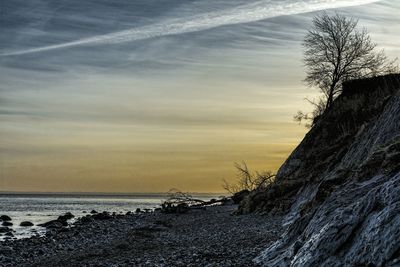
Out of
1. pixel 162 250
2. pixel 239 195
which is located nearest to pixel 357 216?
pixel 162 250

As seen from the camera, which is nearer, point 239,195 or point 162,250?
point 162,250

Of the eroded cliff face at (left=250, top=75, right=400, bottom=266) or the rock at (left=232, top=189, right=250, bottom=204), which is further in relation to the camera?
the rock at (left=232, top=189, right=250, bottom=204)

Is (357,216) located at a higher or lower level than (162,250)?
higher

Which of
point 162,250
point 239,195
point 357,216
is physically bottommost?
point 162,250

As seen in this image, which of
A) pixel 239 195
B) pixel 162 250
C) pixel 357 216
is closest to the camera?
pixel 357 216

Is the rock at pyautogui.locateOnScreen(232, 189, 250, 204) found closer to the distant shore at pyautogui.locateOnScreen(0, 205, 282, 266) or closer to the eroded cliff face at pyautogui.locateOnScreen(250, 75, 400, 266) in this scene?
the distant shore at pyautogui.locateOnScreen(0, 205, 282, 266)

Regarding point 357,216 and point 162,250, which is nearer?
point 357,216

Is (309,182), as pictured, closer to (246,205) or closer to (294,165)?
(246,205)

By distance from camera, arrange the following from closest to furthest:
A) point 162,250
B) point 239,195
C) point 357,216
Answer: point 357,216 → point 162,250 → point 239,195

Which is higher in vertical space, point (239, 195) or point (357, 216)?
point (357, 216)

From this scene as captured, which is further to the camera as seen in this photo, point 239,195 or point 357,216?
point 239,195

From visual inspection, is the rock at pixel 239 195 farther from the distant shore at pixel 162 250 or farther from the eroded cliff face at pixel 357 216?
the eroded cliff face at pixel 357 216

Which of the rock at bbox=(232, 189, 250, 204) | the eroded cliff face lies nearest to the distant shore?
the eroded cliff face

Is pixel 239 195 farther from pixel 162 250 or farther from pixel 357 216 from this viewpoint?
pixel 357 216
